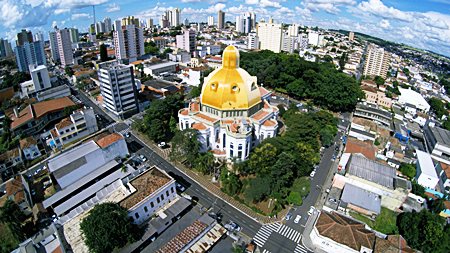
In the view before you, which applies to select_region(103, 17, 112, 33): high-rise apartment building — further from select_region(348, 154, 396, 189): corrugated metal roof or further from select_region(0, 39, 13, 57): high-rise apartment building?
select_region(348, 154, 396, 189): corrugated metal roof

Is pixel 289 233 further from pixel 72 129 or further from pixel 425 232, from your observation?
pixel 72 129

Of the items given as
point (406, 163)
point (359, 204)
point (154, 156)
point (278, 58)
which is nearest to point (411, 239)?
point (359, 204)

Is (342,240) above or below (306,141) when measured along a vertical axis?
below

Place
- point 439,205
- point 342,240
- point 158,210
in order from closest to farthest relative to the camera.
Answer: point 342,240 < point 158,210 < point 439,205

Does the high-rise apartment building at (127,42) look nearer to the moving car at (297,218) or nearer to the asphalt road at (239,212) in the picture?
the asphalt road at (239,212)

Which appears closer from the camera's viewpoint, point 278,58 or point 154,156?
point 154,156

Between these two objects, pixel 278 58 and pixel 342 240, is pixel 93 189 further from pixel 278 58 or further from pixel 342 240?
pixel 278 58
